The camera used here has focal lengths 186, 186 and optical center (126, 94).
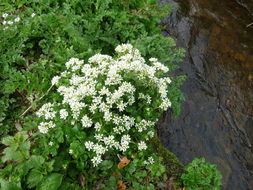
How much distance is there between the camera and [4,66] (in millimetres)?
3281

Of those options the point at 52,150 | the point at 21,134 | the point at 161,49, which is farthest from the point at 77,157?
the point at 161,49

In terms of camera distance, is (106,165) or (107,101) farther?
(106,165)

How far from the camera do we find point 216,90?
490cm

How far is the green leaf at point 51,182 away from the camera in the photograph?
2.24 metres

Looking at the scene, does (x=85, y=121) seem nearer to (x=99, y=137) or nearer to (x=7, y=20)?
(x=99, y=137)

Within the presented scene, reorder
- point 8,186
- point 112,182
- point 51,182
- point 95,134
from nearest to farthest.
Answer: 1. point 8,186
2. point 51,182
3. point 95,134
4. point 112,182

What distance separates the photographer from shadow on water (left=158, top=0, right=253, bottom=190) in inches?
161

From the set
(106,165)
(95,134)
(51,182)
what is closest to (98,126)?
(95,134)

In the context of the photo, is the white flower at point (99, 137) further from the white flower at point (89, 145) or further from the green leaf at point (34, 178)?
the green leaf at point (34, 178)

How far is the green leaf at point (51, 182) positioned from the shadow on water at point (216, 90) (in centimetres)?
251

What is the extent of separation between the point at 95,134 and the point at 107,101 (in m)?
0.45

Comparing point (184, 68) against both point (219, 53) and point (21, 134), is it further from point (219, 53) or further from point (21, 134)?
point (21, 134)

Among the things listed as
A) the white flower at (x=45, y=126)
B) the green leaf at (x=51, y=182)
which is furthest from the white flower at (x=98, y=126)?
the green leaf at (x=51, y=182)

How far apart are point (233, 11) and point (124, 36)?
4.98 metres
